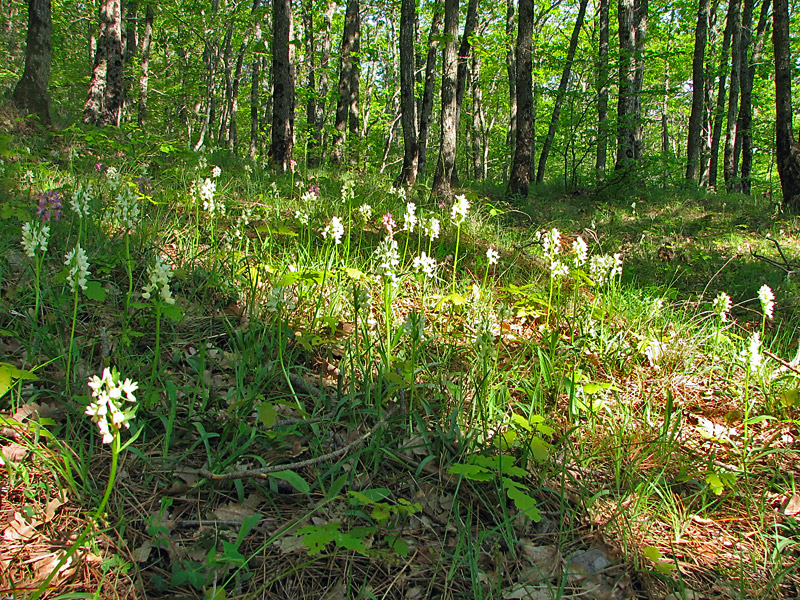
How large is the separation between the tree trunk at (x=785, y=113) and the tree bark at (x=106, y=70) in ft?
37.4

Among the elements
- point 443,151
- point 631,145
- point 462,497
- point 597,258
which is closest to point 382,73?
point 631,145

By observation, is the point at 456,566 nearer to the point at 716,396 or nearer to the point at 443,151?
the point at 716,396

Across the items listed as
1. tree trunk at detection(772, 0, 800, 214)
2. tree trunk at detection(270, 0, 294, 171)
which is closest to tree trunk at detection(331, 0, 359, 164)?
tree trunk at detection(270, 0, 294, 171)

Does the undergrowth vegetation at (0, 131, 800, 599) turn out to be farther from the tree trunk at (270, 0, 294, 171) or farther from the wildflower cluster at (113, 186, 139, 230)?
the tree trunk at (270, 0, 294, 171)

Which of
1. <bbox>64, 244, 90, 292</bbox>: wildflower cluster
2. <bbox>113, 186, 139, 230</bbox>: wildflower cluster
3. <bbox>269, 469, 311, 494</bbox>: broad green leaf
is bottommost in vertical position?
<bbox>269, 469, 311, 494</bbox>: broad green leaf

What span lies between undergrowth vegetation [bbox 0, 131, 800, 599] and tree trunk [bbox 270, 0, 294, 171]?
16.5 feet

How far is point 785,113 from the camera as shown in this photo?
7.55m

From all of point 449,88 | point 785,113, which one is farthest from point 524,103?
point 785,113

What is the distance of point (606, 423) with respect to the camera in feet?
7.98

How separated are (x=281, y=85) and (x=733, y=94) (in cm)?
1504

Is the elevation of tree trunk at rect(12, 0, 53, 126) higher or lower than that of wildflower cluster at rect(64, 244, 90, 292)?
higher

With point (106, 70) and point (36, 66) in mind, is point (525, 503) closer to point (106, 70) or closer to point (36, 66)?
point (36, 66)

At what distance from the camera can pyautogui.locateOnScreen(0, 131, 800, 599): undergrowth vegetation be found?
1532 millimetres

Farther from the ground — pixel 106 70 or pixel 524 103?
pixel 106 70
